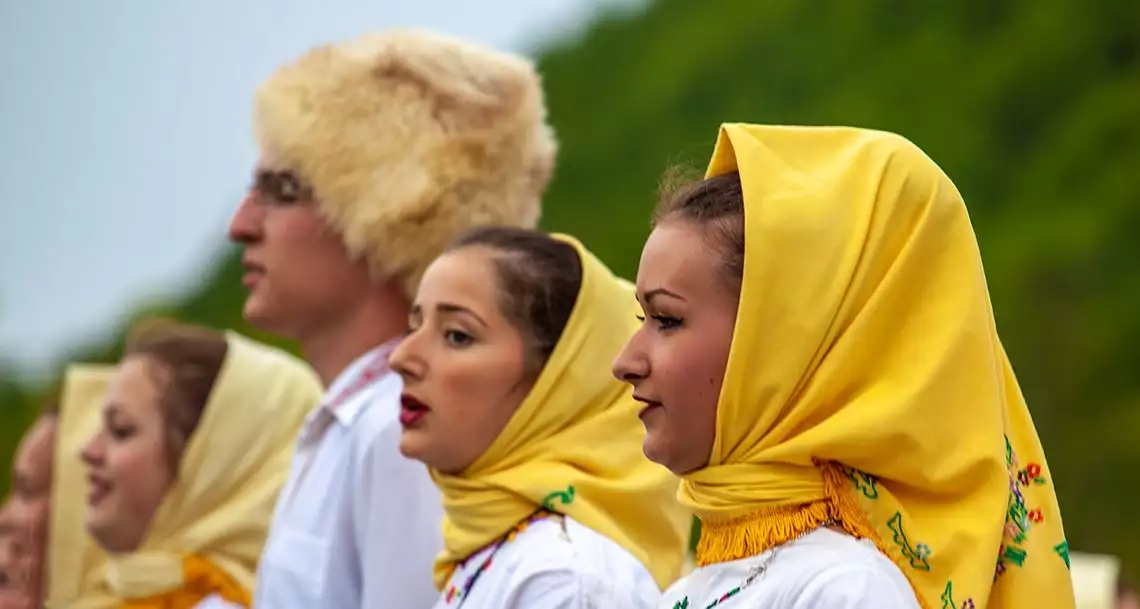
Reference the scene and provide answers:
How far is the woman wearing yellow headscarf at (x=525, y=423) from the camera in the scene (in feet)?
11.5

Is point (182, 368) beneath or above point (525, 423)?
beneath

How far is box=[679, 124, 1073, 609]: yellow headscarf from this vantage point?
262 centimetres

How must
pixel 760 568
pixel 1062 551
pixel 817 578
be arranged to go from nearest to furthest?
pixel 817 578, pixel 760 568, pixel 1062 551

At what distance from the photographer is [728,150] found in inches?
115

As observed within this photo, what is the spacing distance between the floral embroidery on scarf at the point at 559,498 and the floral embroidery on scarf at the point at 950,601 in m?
1.05

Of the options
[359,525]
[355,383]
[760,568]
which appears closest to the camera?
[760,568]

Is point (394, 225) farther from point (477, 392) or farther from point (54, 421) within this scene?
point (54, 421)

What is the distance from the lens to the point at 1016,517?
2.72 metres

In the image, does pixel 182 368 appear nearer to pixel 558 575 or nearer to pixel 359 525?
pixel 359 525

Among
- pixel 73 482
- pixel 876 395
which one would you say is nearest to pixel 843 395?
pixel 876 395

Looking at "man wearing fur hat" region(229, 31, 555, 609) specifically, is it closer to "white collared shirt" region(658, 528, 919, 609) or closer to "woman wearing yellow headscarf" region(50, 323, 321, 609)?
"woman wearing yellow headscarf" region(50, 323, 321, 609)

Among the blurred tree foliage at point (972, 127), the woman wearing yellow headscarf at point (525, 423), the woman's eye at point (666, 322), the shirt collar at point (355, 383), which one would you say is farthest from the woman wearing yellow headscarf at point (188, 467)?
the blurred tree foliage at point (972, 127)

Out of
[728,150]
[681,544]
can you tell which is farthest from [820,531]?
[681,544]

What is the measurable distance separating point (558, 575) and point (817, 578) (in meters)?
0.89
